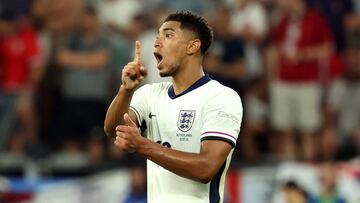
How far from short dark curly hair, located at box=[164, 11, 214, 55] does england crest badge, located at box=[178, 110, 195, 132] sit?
45 cm

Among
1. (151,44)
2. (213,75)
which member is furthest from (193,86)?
(151,44)

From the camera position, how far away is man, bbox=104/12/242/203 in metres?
5.57

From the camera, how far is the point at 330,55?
43.0 feet

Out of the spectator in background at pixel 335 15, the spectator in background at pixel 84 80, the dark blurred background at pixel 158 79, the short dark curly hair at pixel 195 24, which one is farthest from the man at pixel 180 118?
the spectator in background at pixel 335 15

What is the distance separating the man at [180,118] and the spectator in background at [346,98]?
7417 mm

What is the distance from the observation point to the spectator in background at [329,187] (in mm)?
11742

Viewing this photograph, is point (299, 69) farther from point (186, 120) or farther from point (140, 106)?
point (186, 120)

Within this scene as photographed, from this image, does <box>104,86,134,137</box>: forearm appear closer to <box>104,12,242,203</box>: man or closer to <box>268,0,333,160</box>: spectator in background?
<box>104,12,242,203</box>: man

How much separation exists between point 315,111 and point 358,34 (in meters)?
1.34

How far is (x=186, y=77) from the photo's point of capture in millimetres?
6074

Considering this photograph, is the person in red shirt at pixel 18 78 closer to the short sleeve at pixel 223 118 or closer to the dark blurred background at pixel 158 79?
the dark blurred background at pixel 158 79

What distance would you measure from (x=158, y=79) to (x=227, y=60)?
1.10m

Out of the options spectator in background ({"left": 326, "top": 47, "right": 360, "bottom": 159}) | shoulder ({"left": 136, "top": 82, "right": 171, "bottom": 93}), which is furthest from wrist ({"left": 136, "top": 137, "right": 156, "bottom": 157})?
spectator in background ({"left": 326, "top": 47, "right": 360, "bottom": 159})

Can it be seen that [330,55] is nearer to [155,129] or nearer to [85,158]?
[85,158]
